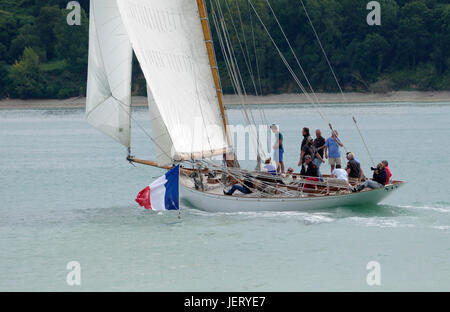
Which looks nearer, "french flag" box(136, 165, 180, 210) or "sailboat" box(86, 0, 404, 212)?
"french flag" box(136, 165, 180, 210)

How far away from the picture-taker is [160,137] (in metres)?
28.1

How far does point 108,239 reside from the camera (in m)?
25.0

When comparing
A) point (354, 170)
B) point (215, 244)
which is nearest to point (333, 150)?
point (354, 170)

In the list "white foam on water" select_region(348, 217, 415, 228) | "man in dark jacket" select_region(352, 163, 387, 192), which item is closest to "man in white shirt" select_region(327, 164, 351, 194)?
"man in dark jacket" select_region(352, 163, 387, 192)

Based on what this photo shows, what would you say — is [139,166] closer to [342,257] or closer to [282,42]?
[342,257]

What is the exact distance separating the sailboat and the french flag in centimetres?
171

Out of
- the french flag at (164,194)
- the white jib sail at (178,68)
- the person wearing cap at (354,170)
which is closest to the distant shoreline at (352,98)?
the white jib sail at (178,68)

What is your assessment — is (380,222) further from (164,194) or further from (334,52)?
(334,52)

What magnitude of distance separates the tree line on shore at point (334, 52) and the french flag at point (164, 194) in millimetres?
88131

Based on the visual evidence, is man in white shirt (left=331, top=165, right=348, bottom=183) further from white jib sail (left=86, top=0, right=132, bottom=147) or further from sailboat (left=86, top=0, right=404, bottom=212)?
white jib sail (left=86, top=0, right=132, bottom=147)

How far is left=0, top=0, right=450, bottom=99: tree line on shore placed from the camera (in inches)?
4636

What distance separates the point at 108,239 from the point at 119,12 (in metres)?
7.87

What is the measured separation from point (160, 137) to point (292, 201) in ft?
17.5
